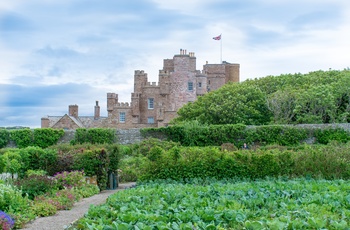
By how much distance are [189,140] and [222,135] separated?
2221 mm

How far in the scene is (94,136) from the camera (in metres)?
35.1

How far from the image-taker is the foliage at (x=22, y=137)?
35.4 metres

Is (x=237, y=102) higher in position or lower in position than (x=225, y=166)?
higher

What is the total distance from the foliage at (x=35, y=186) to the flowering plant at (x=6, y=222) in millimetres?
4114

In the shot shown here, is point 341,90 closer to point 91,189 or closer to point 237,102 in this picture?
point 237,102

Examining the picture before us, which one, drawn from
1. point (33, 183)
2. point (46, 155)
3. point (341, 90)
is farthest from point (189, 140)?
point (33, 183)

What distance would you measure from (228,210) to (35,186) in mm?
7824

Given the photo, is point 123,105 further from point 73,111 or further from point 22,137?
point 22,137

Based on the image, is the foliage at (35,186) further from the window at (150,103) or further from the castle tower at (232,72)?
the castle tower at (232,72)

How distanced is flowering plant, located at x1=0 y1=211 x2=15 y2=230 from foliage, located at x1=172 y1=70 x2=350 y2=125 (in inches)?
1246

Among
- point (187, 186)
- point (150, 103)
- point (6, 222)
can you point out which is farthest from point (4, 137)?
point (6, 222)

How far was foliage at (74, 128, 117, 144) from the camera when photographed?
3512 cm

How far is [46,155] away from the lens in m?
17.5

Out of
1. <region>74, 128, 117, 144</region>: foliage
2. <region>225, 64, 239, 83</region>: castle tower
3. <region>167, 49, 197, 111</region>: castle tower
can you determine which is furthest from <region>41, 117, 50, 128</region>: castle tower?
<region>225, 64, 239, 83</region>: castle tower
